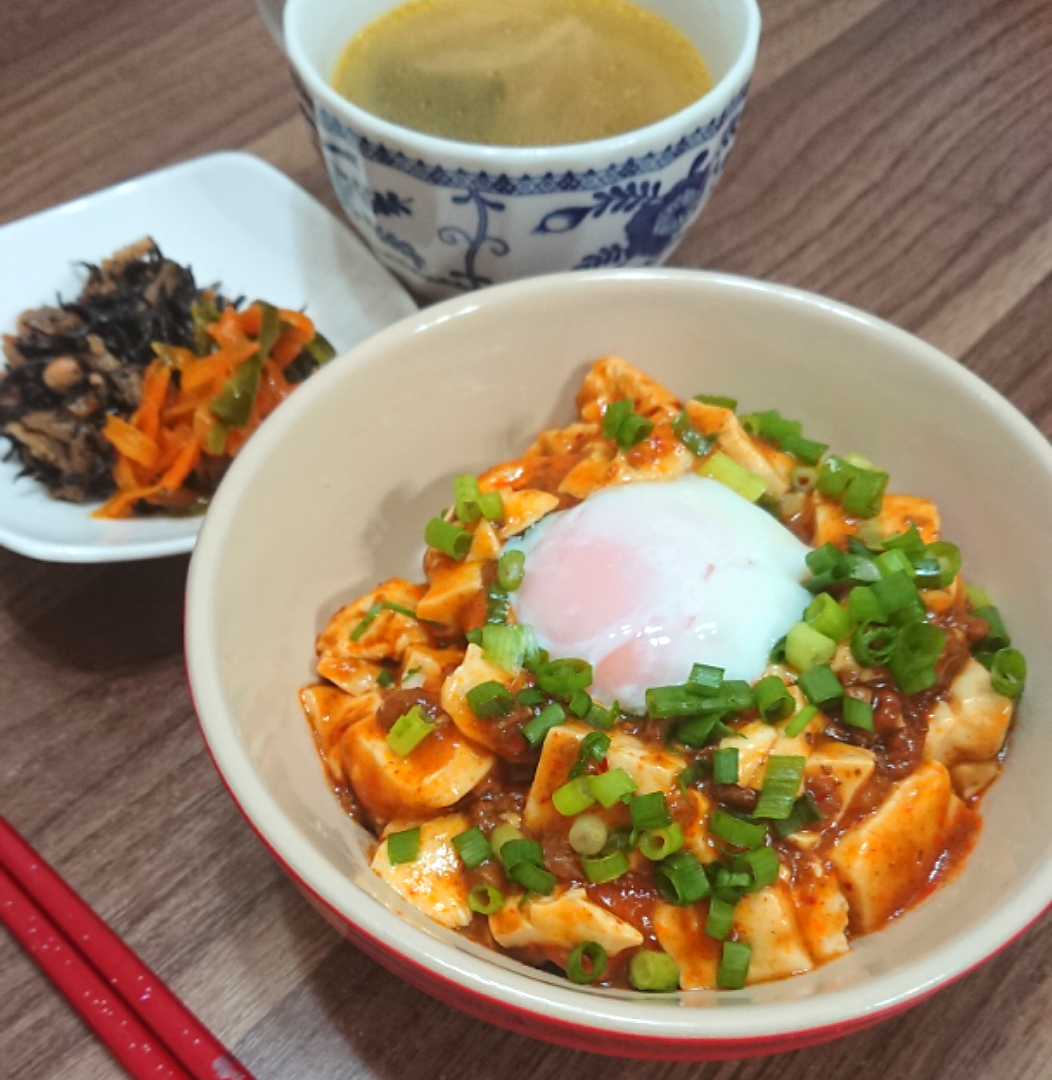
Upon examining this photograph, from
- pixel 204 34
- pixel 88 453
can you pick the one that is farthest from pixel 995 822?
pixel 204 34

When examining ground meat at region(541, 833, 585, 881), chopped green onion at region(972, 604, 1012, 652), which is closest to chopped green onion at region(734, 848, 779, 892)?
ground meat at region(541, 833, 585, 881)

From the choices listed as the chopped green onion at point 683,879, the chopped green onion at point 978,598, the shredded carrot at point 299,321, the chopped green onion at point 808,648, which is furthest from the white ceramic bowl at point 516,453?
the shredded carrot at point 299,321

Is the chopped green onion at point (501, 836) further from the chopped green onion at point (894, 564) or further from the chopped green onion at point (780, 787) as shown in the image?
the chopped green onion at point (894, 564)

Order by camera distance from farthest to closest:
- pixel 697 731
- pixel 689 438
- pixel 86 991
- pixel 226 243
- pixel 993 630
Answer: pixel 226 243 → pixel 689 438 → pixel 993 630 → pixel 86 991 → pixel 697 731

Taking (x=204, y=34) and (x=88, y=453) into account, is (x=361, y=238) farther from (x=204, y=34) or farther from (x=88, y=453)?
(x=204, y=34)

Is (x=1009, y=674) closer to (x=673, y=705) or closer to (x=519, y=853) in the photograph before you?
(x=673, y=705)

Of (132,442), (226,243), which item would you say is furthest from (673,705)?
(226,243)

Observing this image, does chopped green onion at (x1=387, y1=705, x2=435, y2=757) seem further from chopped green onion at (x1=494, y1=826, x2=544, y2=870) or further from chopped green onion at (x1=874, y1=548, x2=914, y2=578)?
chopped green onion at (x1=874, y1=548, x2=914, y2=578)

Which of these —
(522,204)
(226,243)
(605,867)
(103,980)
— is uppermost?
(522,204)
